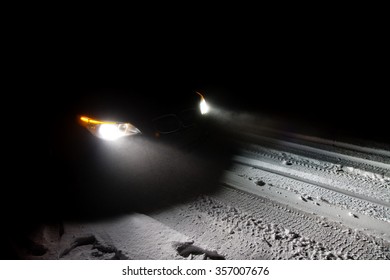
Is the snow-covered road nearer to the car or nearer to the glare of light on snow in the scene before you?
the car

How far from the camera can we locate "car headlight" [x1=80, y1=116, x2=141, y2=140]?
2930 millimetres

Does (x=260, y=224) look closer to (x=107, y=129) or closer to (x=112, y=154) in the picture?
(x=112, y=154)

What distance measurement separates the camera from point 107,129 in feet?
9.62

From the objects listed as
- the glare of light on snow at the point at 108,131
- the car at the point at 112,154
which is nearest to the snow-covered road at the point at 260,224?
the car at the point at 112,154

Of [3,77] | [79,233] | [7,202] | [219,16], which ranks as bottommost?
[79,233]

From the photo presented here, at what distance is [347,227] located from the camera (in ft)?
8.35

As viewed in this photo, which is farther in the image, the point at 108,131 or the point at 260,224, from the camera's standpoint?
the point at 108,131

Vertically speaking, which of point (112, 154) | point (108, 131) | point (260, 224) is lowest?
point (260, 224)

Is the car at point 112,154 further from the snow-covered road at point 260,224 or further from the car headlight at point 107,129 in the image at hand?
the snow-covered road at point 260,224

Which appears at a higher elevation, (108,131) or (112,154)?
(108,131)

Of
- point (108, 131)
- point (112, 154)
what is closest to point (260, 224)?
point (112, 154)

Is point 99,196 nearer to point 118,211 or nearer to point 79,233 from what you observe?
point 118,211
